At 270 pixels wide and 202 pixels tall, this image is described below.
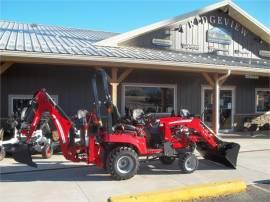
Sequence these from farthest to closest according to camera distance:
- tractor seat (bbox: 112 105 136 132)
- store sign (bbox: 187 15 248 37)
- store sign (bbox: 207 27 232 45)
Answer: store sign (bbox: 207 27 232 45)
store sign (bbox: 187 15 248 37)
tractor seat (bbox: 112 105 136 132)

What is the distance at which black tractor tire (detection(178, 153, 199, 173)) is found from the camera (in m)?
7.69

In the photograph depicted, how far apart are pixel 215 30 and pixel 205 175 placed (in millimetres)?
9984

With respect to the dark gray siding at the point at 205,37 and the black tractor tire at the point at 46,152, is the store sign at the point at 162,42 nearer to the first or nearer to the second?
the dark gray siding at the point at 205,37

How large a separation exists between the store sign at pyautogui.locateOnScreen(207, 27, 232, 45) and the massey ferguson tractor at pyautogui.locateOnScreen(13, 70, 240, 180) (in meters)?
8.67

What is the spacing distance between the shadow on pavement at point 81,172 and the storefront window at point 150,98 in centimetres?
521

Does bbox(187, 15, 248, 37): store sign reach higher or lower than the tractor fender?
higher

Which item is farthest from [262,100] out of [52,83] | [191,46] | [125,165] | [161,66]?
[125,165]

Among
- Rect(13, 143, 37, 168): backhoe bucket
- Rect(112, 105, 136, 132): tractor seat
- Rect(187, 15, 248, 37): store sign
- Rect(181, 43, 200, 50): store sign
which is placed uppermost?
Rect(187, 15, 248, 37): store sign

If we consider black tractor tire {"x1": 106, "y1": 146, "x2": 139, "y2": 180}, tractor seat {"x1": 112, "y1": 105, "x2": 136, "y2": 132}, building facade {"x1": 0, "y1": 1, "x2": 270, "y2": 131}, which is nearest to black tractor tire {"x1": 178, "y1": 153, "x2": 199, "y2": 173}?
black tractor tire {"x1": 106, "y1": 146, "x2": 139, "y2": 180}

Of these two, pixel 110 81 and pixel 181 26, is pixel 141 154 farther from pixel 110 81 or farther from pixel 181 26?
pixel 181 26

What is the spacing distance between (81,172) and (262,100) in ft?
40.0

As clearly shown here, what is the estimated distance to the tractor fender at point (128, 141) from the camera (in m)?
7.09

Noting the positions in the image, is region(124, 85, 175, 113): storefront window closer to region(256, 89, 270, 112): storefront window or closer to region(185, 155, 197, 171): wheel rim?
region(256, 89, 270, 112): storefront window

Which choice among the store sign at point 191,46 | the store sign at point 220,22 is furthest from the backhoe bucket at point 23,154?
the store sign at point 220,22
